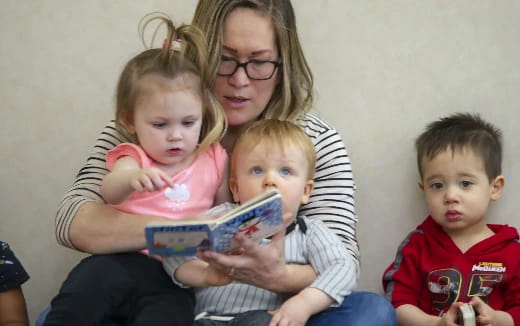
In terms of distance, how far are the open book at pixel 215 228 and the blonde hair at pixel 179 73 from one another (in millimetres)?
439

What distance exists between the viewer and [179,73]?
1.84m

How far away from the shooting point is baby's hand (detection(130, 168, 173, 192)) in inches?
63.1

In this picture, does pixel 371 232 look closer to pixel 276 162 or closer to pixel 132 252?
pixel 276 162

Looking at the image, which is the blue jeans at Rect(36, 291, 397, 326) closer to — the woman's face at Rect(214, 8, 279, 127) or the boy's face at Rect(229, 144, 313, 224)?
the boy's face at Rect(229, 144, 313, 224)

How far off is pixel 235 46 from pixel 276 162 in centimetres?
45

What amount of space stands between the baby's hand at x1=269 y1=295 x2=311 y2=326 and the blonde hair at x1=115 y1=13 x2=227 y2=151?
53 cm

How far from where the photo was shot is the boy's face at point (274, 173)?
178 centimetres

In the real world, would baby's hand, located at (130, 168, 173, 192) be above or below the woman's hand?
above

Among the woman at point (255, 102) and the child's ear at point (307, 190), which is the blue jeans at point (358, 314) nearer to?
the woman at point (255, 102)

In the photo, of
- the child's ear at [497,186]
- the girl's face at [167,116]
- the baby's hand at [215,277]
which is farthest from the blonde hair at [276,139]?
the child's ear at [497,186]

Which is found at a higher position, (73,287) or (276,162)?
(276,162)

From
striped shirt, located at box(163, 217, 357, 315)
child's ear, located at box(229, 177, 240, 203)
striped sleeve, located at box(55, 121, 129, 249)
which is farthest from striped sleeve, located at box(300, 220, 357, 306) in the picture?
striped sleeve, located at box(55, 121, 129, 249)

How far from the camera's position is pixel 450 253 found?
91.7 inches

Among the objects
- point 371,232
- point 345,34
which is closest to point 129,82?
point 345,34
